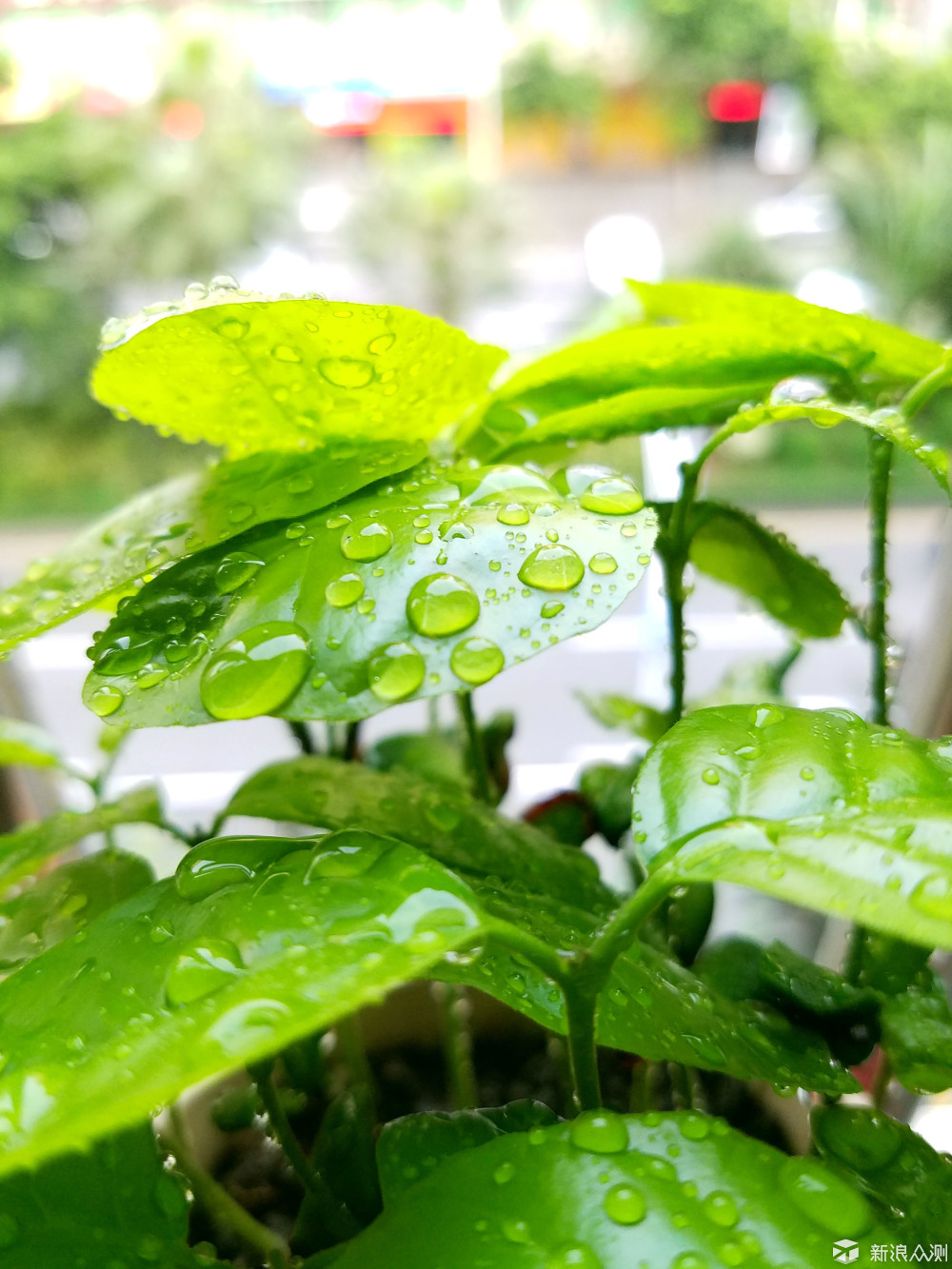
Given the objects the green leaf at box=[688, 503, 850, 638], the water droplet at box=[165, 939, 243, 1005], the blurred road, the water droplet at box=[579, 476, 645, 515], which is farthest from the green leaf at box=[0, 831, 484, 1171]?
the blurred road

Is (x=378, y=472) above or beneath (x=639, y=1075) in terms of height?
above

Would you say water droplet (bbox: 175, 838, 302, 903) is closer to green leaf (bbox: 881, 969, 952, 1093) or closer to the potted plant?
the potted plant

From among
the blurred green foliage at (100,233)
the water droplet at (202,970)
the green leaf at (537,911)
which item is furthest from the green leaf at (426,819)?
the blurred green foliage at (100,233)

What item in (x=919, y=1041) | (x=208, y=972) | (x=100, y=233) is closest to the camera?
(x=208, y=972)

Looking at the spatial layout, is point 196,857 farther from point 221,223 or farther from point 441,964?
point 221,223

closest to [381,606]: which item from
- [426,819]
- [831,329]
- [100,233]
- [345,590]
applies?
[345,590]

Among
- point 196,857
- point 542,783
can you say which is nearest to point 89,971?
point 196,857

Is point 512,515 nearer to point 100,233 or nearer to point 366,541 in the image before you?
point 366,541
